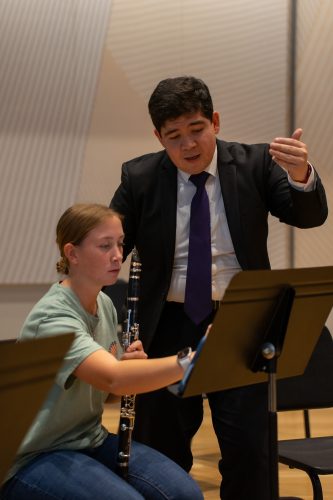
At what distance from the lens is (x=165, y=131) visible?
2.69m

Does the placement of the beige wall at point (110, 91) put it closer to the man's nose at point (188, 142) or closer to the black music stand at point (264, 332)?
the man's nose at point (188, 142)

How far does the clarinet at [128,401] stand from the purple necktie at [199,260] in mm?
239

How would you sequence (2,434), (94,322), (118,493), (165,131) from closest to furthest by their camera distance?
(2,434) → (118,493) → (94,322) → (165,131)

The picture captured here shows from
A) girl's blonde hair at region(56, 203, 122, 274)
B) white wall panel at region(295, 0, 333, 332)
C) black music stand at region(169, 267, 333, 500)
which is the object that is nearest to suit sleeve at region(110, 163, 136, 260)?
girl's blonde hair at region(56, 203, 122, 274)

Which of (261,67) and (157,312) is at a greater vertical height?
(261,67)

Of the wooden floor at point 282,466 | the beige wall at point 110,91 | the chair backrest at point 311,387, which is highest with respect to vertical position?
the beige wall at point 110,91

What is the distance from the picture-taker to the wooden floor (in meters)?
3.74

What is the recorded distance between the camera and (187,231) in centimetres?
280

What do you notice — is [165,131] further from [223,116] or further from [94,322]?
[223,116]

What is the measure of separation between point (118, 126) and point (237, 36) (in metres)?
1.01

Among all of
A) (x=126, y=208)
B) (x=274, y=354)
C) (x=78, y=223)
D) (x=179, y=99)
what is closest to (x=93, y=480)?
A: (x=274, y=354)

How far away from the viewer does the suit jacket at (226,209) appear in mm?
2746

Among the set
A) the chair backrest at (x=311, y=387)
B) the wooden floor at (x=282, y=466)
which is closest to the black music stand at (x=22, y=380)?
the chair backrest at (x=311, y=387)

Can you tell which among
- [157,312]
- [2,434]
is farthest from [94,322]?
[2,434]
